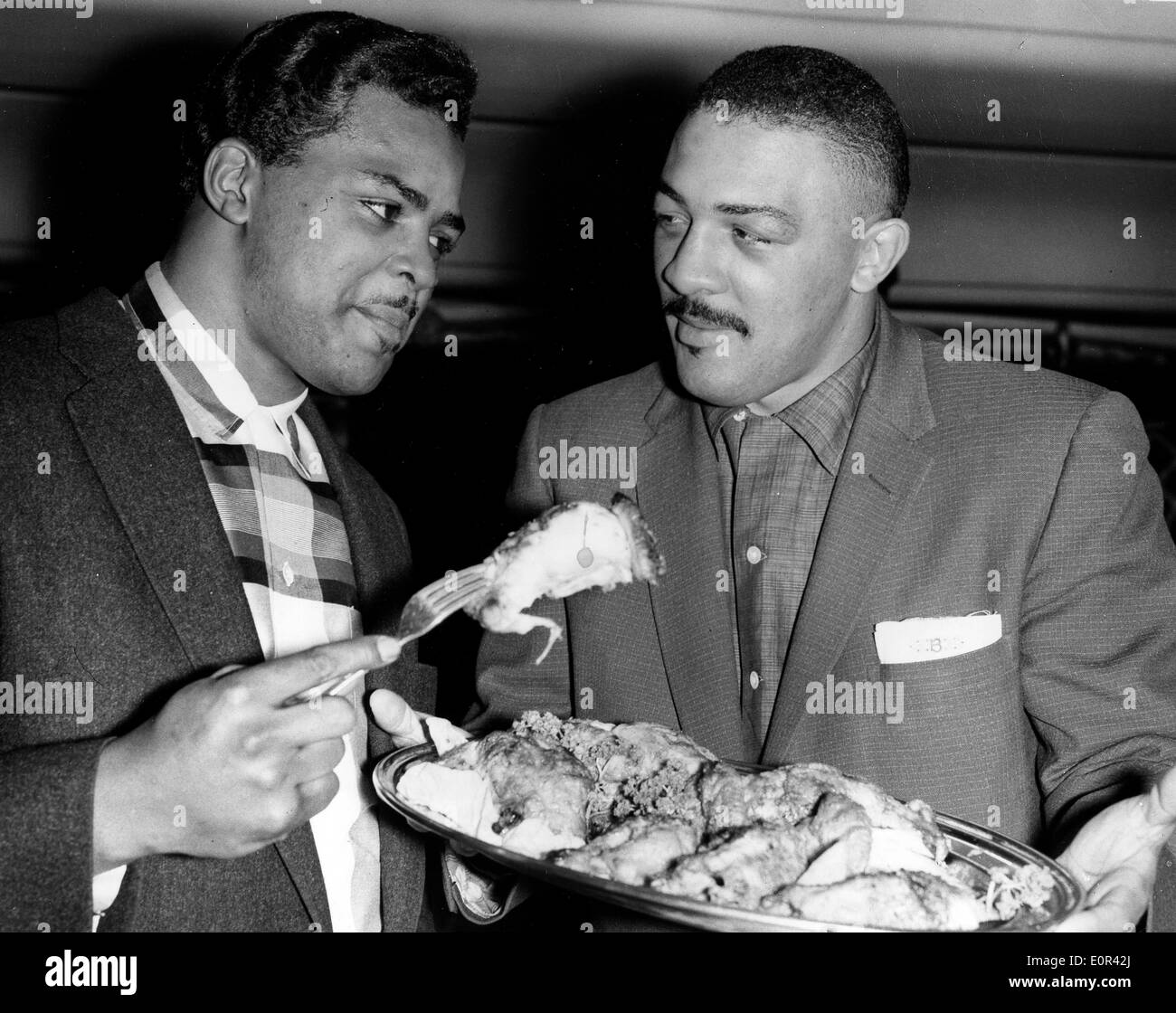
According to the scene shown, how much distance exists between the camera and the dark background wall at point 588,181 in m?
5.13

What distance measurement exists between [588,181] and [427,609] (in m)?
4.27

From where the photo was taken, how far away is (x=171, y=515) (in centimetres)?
205

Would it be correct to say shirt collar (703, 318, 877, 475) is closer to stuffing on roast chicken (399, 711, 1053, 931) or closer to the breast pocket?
the breast pocket

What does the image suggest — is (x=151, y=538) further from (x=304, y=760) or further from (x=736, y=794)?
(x=736, y=794)

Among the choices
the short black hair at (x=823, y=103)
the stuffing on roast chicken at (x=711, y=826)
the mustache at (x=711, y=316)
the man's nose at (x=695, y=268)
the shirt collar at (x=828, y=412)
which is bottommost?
the stuffing on roast chicken at (x=711, y=826)

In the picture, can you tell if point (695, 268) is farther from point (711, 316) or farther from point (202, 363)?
point (202, 363)

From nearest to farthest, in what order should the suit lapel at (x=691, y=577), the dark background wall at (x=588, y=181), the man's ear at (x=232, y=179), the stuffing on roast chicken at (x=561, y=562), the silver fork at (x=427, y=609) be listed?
the silver fork at (x=427, y=609) < the stuffing on roast chicken at (x=561, y=562) < the man's ear at (x=232, y=179) < the suit lapel at (x=691, y=577) < the dark background wall at (x=588, y=181)

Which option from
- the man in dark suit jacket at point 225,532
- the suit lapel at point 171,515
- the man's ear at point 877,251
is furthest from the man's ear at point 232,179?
the man's ear at point 877,251

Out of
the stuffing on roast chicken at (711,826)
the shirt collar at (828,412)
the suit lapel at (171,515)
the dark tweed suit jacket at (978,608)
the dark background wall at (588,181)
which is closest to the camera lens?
the stuffing on roast chicken at (711,826)

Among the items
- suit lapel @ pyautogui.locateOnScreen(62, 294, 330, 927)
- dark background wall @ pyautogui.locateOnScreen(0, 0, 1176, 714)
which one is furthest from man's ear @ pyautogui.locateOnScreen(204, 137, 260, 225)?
dark background wall @ pyautogui.locateOnScreen(0, 0, 1176, 714)

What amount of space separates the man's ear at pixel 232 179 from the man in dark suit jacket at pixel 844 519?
87 centimetres

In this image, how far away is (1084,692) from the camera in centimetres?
225

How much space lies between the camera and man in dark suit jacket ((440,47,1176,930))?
91.2 inches

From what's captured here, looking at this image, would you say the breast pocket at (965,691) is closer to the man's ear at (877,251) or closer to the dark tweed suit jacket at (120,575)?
the man's ear at (877,251)
